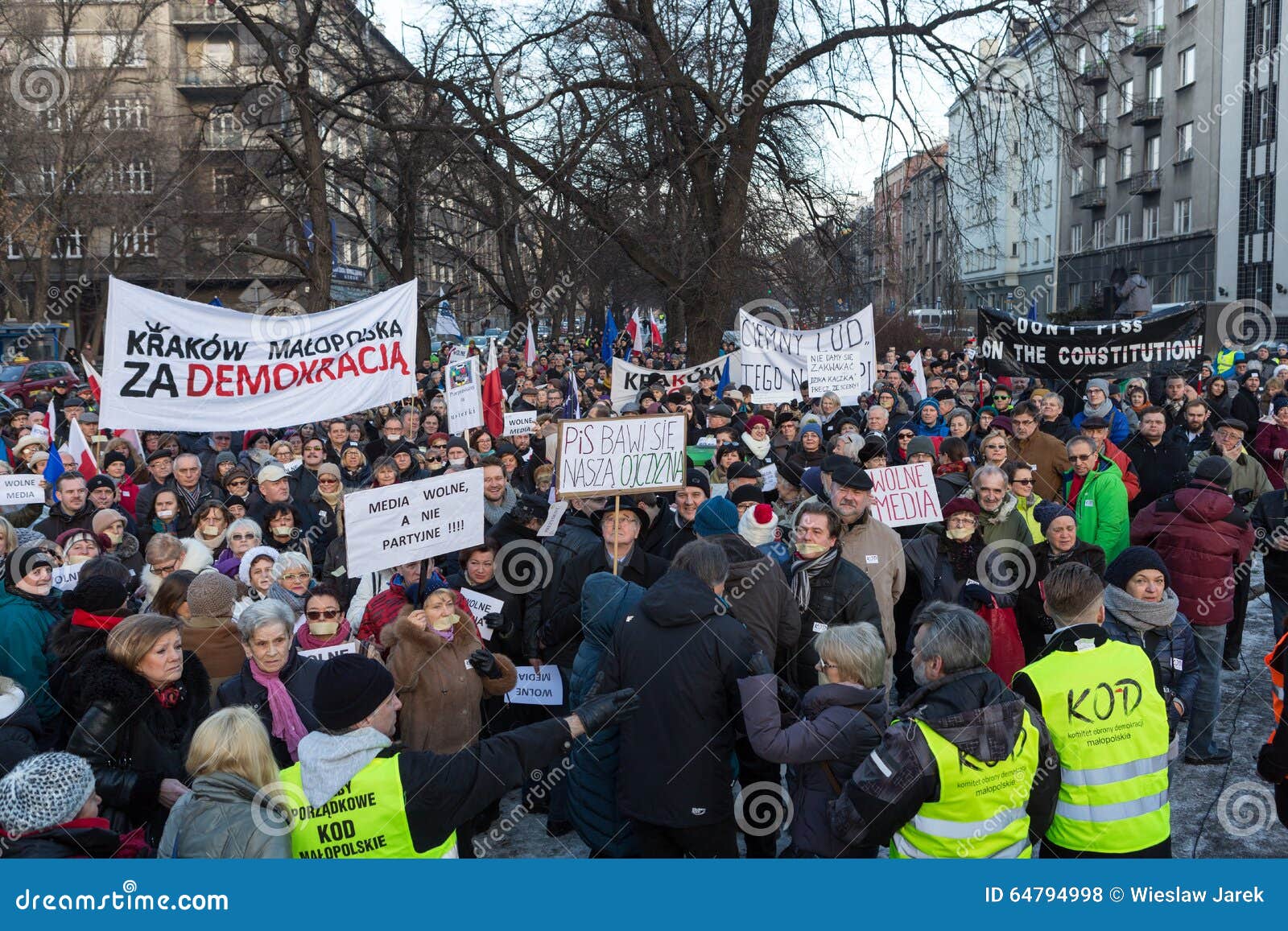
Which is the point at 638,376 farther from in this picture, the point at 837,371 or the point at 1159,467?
the point at 1159,467

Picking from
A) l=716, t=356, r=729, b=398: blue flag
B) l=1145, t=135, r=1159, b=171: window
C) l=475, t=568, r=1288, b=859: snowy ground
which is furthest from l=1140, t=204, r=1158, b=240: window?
l=475, t=568, r=1288, b=859: snowy ground

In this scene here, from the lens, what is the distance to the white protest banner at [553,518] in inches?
271

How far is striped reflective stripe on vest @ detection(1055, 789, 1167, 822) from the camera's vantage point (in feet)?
11.5

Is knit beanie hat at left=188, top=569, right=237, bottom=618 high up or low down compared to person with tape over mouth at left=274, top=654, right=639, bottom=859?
up

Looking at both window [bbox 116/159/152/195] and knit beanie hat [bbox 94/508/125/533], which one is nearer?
knit beanie hat [bbox 94/508/125/533]

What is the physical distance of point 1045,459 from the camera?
820 cm

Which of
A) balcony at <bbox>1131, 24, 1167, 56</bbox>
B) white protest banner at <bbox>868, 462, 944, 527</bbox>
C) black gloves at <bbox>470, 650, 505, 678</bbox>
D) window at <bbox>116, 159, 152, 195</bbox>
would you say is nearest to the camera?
black gloves at <bbox>470, 650, 505, 678</bbox>

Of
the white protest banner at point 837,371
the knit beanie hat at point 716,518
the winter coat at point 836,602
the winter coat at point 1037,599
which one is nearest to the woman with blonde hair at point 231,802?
the winter coat at point 836,602

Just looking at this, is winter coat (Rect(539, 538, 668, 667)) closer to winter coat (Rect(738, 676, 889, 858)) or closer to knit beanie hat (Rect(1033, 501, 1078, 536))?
winter coat (Rect(738, 676, 889, 858))

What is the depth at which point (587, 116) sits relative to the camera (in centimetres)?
1462

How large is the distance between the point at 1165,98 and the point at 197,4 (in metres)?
37.5

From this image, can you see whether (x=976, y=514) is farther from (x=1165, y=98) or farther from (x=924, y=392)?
(x=1165, y=98)

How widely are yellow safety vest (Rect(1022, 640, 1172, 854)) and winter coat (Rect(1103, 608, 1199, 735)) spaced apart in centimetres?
125

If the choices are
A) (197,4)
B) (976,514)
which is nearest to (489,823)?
(976,514)
